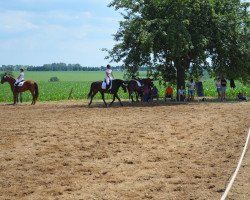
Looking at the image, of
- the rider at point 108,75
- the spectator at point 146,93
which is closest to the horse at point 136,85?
the spectator at point 146,93

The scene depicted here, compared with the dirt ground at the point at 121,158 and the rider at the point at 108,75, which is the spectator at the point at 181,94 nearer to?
the rider at the point at 108,75

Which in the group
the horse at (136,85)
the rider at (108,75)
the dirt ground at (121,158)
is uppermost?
the rider at (108,75)

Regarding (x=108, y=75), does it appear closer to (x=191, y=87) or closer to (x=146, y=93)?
(x=146, y=93)

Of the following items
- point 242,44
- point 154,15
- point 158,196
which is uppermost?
point 154,15

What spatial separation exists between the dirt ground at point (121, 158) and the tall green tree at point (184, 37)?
12.1 meters

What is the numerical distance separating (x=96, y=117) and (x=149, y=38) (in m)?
10.4

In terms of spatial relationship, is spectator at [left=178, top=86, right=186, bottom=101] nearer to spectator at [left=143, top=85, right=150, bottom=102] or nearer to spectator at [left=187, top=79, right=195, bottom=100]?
spectator at [left=187, top=79, right=195, bottom=100]

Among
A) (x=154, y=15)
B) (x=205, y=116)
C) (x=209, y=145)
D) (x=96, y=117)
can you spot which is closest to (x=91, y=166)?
(x=209, y=145)

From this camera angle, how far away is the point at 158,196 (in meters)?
7.96

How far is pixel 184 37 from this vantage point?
2877 centimetres

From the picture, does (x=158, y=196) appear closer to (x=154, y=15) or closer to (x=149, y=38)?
(x=149, y=38)

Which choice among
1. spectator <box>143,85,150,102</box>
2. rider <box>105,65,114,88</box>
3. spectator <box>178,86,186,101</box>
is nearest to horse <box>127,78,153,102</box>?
spectator <box>143,85,150,102</box>

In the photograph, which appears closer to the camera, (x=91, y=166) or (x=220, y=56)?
(x=91, y=166)

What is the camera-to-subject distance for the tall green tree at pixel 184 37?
96.0 feet
